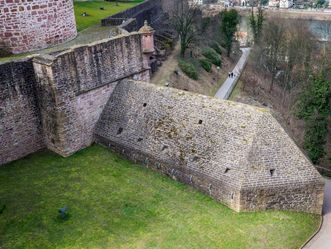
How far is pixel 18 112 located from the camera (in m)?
19.5

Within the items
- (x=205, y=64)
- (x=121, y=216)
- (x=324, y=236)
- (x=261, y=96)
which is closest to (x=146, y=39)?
(x=121, y=216)

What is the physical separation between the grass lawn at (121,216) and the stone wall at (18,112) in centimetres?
114

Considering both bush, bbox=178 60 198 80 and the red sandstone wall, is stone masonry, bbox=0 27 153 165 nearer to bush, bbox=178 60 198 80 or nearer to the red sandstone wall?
the red sandstone wall

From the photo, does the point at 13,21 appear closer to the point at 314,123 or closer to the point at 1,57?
the point at 1,57

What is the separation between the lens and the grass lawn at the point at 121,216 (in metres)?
15.0

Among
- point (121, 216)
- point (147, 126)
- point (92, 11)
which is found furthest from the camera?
point (92, 11)

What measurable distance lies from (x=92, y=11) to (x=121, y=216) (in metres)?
29.3

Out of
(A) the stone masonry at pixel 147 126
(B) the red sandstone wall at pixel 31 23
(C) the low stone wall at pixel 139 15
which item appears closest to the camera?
(A) the stone masonry at pixel 147 126

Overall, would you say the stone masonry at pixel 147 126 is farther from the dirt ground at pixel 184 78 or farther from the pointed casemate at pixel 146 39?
the dirt ground at pixel 184 78

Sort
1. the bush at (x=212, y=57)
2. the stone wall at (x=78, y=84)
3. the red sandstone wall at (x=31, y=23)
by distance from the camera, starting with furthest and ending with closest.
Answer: the bush at (x=212, y=57) < the red sandstone wall at (x=31, y=23) < the stone wall at (x=78, y=84)

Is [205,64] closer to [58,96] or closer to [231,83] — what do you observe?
[231,83]

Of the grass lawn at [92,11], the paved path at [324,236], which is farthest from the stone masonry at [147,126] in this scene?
the grass lawn at [92,11]

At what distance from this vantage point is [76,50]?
19.4 m

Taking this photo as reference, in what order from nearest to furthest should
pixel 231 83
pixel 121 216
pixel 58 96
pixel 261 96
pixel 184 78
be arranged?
pixel 121 216
pixel 58 96
pixel 184 78
pixel 261 96
pixel 231 83
